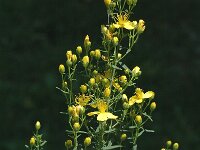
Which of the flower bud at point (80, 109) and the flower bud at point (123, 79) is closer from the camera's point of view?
the flower bud at point (80, 109)

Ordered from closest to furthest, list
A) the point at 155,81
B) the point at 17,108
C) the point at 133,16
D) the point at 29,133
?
1. the point at 29,133
2. the point at 17,108
3. the point at 155,81
4. the point at 133,16

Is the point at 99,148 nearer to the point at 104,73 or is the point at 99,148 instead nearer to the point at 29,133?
the point at 104,73

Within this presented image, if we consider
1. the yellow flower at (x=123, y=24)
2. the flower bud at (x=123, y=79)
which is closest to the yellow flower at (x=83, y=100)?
the flower bud at (x=123, y=79)

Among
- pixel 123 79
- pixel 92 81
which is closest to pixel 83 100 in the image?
pixel 92 81

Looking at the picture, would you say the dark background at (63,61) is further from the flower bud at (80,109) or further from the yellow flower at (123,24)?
the flower bud at (80,109)

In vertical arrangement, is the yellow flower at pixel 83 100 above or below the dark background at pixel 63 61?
below

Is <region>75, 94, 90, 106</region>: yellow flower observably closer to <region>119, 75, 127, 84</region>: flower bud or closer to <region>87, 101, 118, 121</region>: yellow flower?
<region>87, 101, 118, 121</region>: yellow flower

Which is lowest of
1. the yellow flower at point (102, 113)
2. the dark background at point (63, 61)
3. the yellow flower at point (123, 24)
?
the yellow flower at point (102, 113)

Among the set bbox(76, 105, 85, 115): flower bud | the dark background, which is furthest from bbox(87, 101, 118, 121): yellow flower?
the dark background

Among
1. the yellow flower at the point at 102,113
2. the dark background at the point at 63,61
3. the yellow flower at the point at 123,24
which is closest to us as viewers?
the yellow flower at the point at 102,113

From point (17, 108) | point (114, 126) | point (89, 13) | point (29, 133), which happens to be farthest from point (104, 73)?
point (89, 13)
